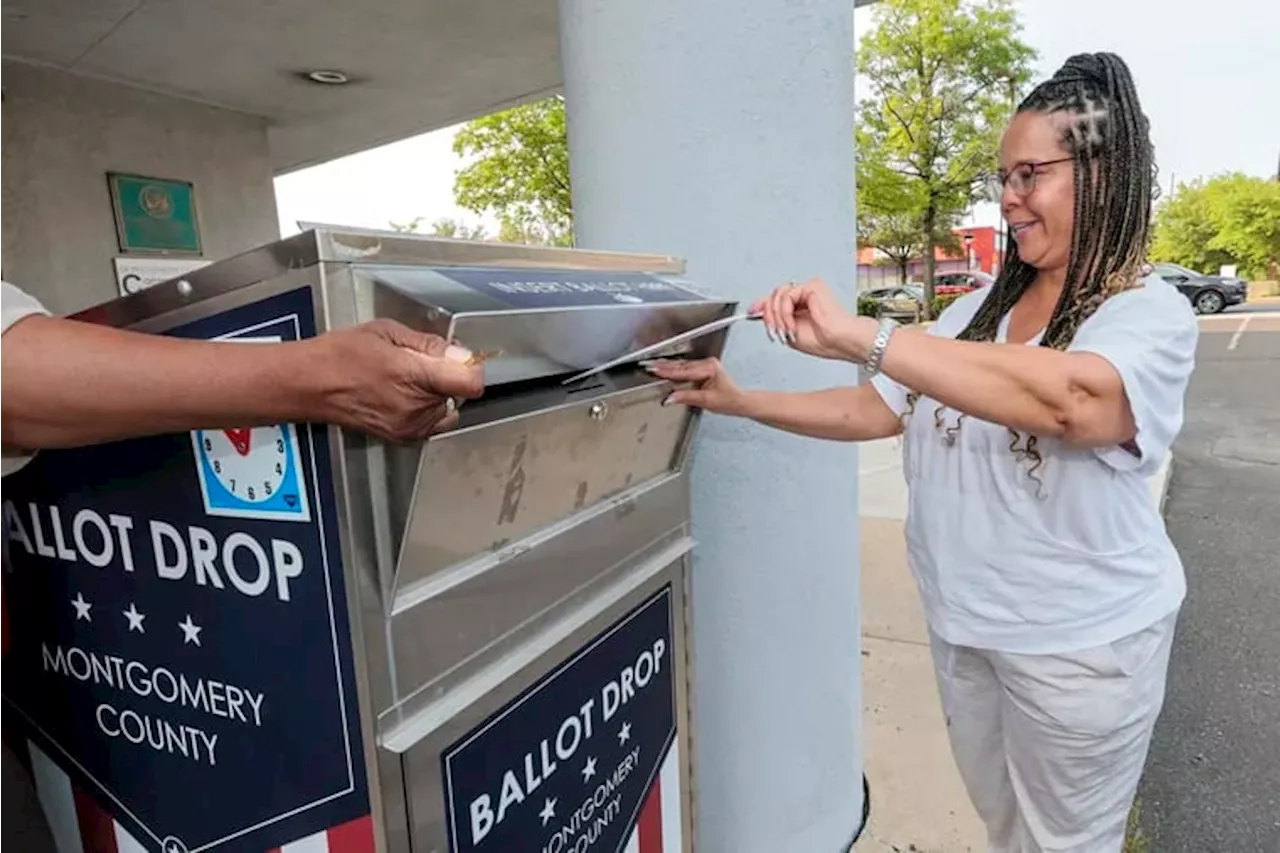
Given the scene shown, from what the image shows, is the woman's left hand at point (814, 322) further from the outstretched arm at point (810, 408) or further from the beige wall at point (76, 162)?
the beige wall at point (76, 162)

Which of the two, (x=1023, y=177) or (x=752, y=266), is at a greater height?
(x=1023, y=177)

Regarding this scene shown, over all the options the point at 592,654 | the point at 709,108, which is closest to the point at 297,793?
the point at 592,654

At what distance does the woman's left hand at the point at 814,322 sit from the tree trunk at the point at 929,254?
19.8 metres

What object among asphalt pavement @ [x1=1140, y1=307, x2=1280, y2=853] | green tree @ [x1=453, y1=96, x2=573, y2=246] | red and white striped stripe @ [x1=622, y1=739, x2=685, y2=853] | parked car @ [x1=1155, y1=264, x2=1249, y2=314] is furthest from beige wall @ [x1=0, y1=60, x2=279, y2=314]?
parked car @ [x1=1155, y1=264, x2=1249, y2=314]

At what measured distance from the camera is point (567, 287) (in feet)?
3.67

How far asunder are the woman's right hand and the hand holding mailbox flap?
1.95 ft

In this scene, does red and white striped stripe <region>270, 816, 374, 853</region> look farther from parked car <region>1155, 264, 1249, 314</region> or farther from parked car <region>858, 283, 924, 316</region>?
parked car <region>1155, 264, 1249, 314</region>

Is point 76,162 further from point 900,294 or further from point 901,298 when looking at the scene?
point 900,294

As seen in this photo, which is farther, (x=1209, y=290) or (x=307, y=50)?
(x=1209, y=290)

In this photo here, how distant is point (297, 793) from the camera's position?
39.9 inches

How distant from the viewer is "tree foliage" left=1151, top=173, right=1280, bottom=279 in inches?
1182

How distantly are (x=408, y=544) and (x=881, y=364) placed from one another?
2.45 ft

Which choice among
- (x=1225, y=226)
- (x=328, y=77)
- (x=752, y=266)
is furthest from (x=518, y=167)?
(x=1225, y=226)

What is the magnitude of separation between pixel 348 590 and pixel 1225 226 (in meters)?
37.7
